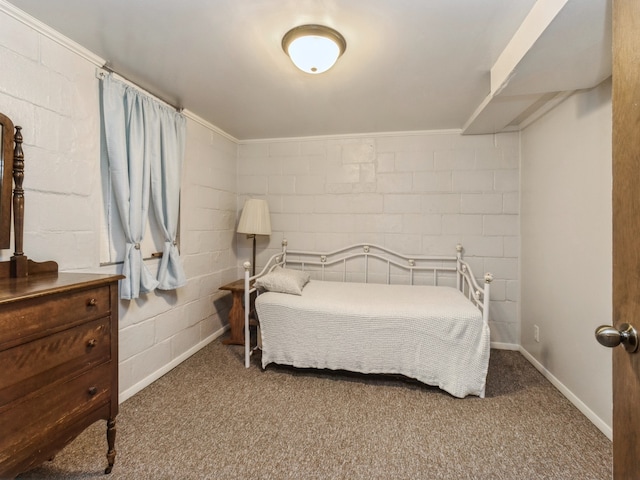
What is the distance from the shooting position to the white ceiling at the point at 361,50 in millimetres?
1307

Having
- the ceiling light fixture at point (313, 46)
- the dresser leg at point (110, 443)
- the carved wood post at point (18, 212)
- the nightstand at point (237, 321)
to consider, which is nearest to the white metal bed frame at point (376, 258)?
the nightstand at point (237, 321)

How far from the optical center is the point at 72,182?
164cm

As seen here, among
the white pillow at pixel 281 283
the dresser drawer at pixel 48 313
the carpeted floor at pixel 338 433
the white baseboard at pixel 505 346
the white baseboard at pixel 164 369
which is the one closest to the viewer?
the dresser drawer at pixel 48 313

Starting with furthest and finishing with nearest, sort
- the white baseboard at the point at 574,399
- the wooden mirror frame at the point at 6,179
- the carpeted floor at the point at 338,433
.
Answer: the white baseboard at the point at 574,399 → the carpeted floor at the point at 338,433 → the wooden mirror frame at the point at 6,179

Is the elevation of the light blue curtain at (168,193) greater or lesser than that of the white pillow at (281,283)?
greater

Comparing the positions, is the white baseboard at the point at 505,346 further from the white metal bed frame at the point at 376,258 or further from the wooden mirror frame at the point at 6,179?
the wooden mirror frame at the point at 6,179

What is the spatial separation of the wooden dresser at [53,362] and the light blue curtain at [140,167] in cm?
56

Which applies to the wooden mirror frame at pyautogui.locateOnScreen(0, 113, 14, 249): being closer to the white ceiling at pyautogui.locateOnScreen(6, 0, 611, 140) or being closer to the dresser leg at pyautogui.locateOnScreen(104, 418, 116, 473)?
the white ceiling at pyautogui.locateOnScreen(6, 0, 611, 140)

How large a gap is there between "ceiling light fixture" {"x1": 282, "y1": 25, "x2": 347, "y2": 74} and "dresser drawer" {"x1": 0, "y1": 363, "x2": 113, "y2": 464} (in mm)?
1733

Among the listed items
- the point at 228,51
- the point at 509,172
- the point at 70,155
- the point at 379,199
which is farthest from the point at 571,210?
the point at 70,155

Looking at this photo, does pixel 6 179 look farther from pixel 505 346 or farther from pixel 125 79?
pixel 505 346

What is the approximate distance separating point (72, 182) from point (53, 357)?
3.27ft

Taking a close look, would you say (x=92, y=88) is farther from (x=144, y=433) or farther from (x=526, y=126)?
(x=526, y=126)

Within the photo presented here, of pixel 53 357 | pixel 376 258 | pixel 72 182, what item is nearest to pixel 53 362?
pixel 53 357
